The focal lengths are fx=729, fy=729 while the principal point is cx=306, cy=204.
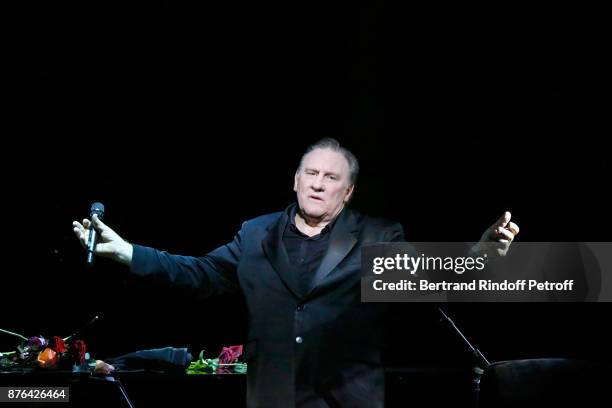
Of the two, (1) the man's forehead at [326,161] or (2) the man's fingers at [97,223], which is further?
(1) the man's forehead at [326,161]

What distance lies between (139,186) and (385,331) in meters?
1.97

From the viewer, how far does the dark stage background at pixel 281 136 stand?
365 centimetres

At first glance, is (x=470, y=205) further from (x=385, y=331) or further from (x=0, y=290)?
(x=0, y=290)

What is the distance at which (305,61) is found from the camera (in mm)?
3693

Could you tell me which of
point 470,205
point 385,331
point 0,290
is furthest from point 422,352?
point 0,290

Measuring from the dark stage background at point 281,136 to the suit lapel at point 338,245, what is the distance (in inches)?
52.5

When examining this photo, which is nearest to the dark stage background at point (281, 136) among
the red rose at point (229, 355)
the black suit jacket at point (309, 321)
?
the red rose at point (229, 355)

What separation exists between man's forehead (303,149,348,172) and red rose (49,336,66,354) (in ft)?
4.67

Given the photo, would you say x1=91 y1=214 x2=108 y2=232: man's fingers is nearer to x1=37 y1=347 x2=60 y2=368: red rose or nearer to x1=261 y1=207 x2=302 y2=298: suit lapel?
x1=261 y1=207 x2=302 y2=298: suit lapel

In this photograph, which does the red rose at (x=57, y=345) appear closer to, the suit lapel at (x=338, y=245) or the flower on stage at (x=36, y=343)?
→ the flower on stage at (x=36, y=343)

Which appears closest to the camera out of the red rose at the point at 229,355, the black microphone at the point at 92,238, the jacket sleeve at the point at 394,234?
the black microphone at the point at 92,238

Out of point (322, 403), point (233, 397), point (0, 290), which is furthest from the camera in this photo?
point (0, 290)

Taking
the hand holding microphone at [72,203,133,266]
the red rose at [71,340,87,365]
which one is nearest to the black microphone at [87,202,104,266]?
the hand holding microphone at [72,203,133,266]

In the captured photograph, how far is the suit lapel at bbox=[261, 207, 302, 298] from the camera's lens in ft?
7.20
